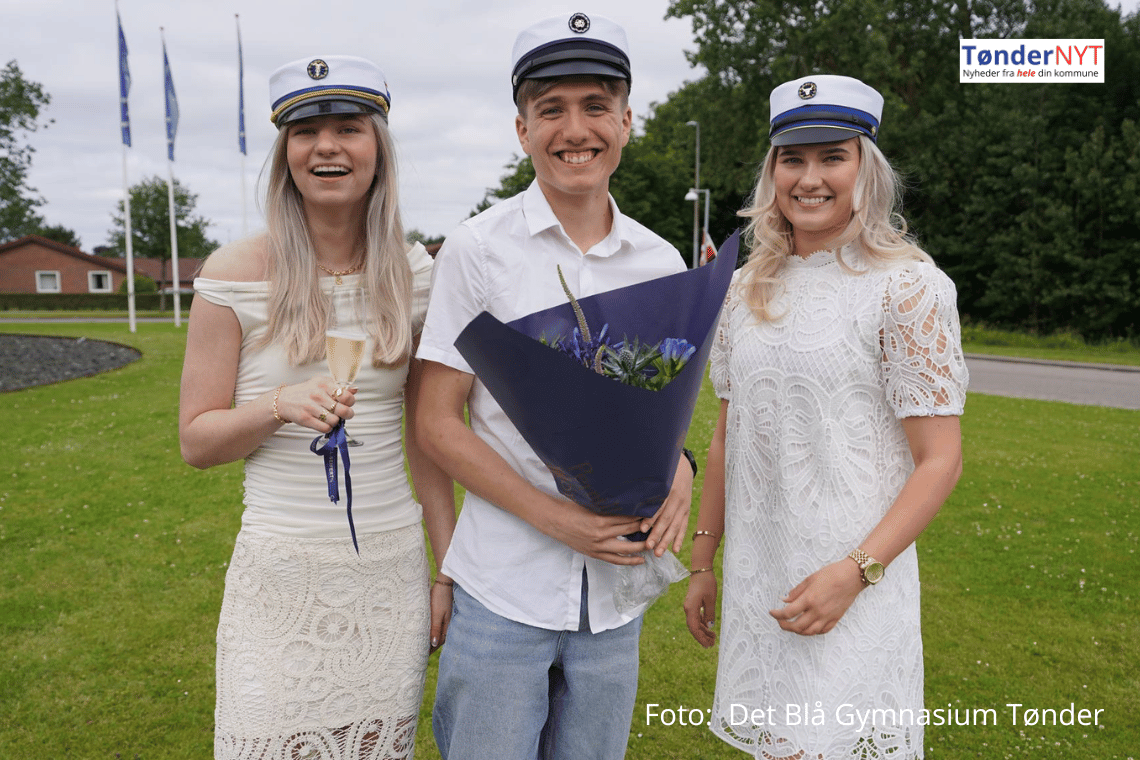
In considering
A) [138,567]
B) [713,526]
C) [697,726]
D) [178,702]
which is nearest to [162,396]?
[138,567]

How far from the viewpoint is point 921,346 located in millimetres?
1877

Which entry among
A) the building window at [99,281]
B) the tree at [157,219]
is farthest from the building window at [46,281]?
the tree at [157,219]

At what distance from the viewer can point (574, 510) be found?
1823mm

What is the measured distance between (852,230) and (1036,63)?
92.8 feet

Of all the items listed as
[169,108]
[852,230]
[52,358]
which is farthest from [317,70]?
[169,108]

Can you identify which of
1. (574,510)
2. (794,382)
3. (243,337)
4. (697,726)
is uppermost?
(243,337)

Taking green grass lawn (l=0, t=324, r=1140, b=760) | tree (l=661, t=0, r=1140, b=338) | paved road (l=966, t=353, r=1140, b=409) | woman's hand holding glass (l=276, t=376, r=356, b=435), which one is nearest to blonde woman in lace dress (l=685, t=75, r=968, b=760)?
woman's hand holding glass (l=276, t=376, r=356, b=435)

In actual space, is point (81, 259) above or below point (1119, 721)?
above

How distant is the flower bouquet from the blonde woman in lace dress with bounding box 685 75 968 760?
41 cm

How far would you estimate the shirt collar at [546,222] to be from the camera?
6.37 feet

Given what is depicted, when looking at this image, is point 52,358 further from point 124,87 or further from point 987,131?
point 987,131

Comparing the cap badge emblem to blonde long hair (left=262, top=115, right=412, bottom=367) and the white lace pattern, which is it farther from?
the white lace pattern

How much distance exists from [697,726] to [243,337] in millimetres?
2891

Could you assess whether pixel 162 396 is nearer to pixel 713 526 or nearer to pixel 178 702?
pixel 178 702
